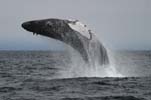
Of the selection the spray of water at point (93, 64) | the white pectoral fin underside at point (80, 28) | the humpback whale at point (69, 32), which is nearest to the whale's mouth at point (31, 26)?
the humpback whale at point (69, 32)

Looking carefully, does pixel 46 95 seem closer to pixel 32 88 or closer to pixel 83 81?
pixel 32 88

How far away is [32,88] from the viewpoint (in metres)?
20.3

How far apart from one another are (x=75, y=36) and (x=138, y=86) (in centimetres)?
362

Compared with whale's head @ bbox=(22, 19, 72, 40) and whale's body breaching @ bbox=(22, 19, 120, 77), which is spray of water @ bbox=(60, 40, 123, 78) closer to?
whale's body breaching @ bbox=(22, 19, 120, 77)

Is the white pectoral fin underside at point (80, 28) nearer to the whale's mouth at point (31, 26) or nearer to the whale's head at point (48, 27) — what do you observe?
the whale's head at point (48, 27)

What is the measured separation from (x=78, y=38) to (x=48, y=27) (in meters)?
1.49

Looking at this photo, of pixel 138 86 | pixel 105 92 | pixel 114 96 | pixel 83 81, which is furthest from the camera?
pixel 83 81

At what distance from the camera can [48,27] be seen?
69.8ft

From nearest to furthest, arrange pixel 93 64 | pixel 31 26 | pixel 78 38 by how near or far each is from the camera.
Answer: pixel 31 26, pixel 78 38, pixel 93 64

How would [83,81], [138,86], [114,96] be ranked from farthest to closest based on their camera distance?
[83,81]
[138,86]
[114,96]

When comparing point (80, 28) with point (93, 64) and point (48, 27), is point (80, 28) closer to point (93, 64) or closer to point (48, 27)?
point (48, 27)

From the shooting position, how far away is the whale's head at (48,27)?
69.3 feet

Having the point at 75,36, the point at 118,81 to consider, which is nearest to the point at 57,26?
the point at 75,36

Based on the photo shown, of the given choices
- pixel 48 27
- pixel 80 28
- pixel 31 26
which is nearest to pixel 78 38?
pixel 80 28
